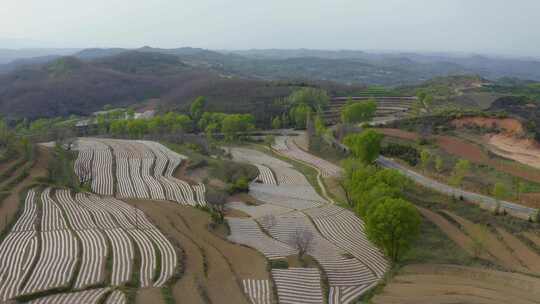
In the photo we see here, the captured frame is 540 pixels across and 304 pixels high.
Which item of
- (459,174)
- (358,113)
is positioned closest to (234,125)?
(358,113)

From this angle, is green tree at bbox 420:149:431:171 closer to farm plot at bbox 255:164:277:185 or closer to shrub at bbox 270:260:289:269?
farm plot at bbox 255:164:277:185

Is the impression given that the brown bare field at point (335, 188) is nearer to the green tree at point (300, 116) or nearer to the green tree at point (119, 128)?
the green tree at point (300, 116)

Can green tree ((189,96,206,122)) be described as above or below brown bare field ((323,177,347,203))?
above

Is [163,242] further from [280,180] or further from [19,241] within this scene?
[280,180]

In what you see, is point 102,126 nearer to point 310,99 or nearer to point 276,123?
point 276,123

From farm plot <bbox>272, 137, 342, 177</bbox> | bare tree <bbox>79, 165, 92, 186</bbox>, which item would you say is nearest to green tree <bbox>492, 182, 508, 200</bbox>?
farm plot <bbox>272, 137, 342, 177</bbox>

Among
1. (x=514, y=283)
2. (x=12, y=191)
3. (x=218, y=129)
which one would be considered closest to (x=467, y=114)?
(x=218, y=129)

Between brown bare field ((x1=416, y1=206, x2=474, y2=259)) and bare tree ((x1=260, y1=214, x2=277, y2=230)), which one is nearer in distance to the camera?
brown bare field ((x1=416, y1=206, x2=474, y2=259))
